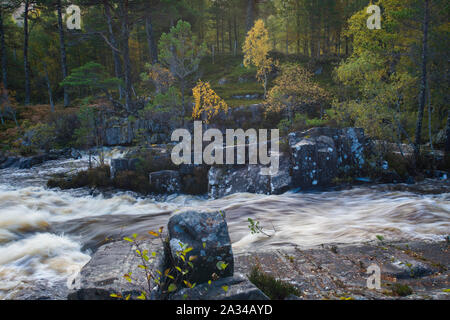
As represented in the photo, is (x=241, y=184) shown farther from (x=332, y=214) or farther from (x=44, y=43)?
(x=44, y=43)

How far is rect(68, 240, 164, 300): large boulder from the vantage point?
3.16 metres

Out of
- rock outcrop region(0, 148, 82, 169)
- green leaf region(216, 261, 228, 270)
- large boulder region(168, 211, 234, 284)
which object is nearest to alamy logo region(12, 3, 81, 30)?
rock outcrop region(0, 148, 82, 169)

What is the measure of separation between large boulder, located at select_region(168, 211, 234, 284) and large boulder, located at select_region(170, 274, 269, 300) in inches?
6.8

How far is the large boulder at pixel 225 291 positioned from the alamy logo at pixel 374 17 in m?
23.0

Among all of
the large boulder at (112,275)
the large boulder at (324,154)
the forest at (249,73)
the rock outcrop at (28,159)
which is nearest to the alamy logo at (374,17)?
the forest at (249,73)

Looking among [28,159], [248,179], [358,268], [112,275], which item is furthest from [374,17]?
[28,159]

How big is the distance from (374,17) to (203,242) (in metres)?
23.8

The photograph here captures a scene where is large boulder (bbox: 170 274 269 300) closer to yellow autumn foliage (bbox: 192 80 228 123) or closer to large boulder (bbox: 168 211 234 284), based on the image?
large boulder (bbox: 168 211 234 284)

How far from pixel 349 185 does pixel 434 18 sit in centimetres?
930

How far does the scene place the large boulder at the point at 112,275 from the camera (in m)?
3.16

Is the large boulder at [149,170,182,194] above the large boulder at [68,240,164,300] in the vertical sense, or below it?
below

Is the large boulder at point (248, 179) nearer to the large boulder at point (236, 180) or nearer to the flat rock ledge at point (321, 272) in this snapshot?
the large boulder at point (236, 180)

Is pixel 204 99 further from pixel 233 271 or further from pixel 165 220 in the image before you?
pixel 233 271

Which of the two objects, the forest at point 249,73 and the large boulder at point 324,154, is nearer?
the large boulder at point 324,154
